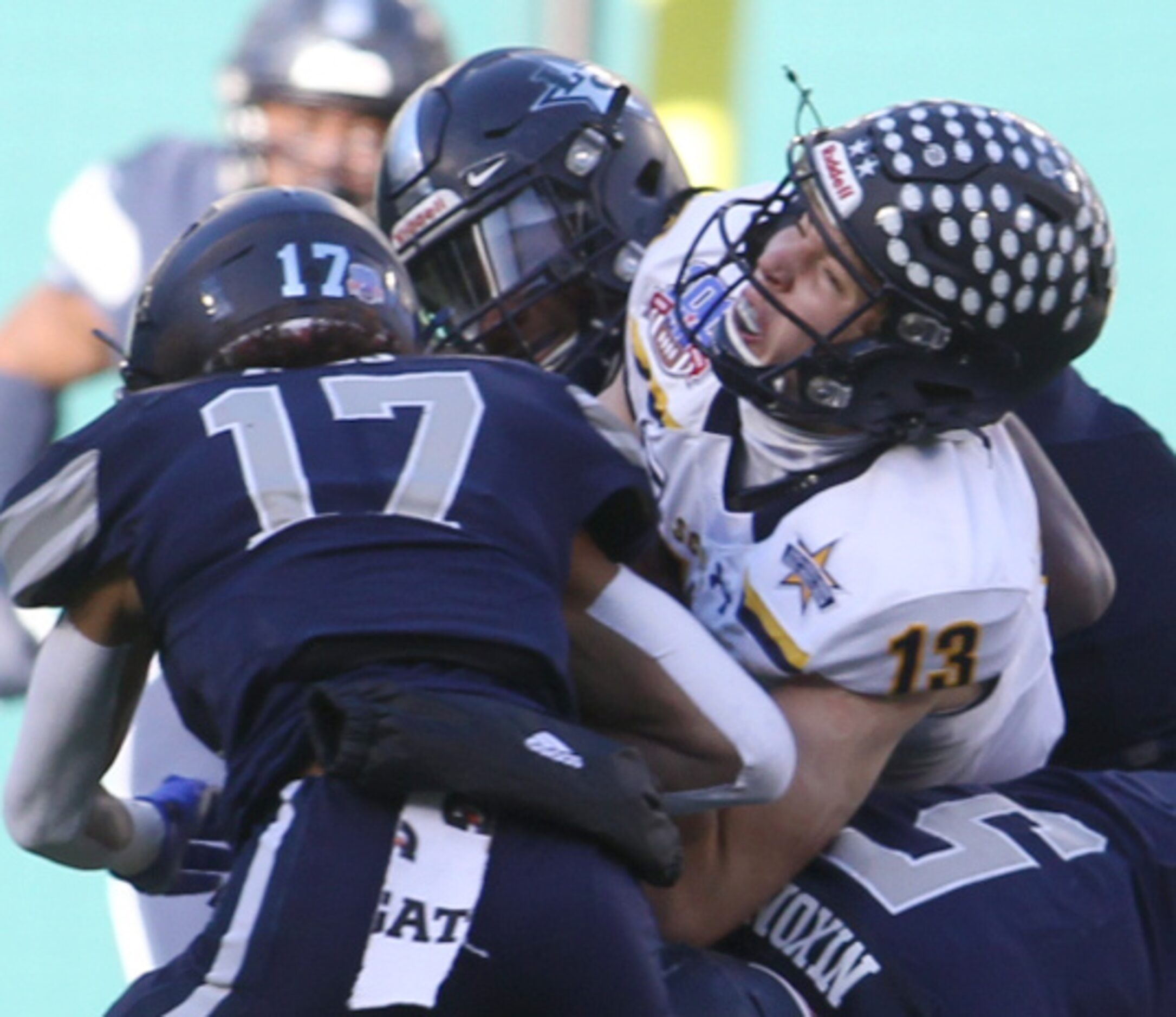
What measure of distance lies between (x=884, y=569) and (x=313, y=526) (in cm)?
55

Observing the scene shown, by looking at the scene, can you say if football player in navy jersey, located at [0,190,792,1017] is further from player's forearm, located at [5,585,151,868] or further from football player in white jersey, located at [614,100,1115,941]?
football player in white jersey, located at [614,100,1115,941]

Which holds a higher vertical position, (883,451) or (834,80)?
(883,451)

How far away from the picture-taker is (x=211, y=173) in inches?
172

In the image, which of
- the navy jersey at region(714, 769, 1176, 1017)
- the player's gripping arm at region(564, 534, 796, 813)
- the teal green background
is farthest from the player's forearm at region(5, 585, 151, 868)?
the teal green background

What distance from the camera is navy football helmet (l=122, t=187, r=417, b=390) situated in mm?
2252

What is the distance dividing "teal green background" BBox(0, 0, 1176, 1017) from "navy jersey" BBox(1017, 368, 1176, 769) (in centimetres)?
236

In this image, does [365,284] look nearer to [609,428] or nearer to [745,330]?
[609,428]

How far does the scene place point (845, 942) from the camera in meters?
2.37

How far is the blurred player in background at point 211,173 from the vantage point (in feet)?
13.9

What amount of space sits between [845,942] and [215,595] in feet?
2.31

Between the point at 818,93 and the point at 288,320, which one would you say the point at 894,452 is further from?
the point at 818,93

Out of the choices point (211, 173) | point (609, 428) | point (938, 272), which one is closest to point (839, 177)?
point (938, 272)

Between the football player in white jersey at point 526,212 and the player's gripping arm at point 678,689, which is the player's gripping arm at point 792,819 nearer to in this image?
the player's gripping arm at point 678,689

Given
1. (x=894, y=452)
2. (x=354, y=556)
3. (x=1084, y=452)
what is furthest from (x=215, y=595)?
(x=1084, y=452)
